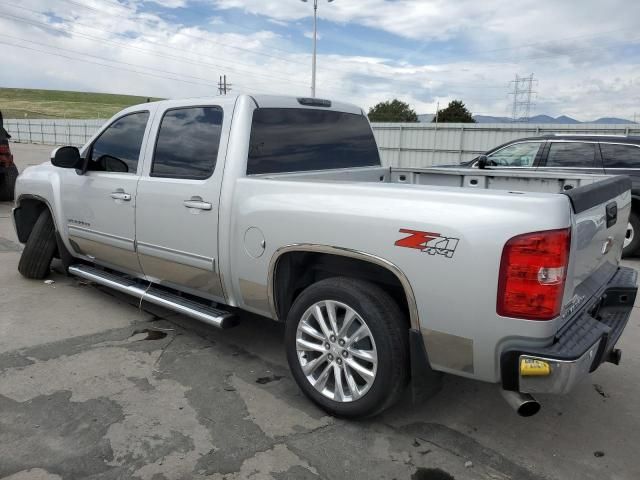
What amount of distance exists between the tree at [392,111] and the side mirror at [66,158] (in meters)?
71.4

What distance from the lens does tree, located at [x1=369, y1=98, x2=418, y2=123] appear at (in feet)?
245

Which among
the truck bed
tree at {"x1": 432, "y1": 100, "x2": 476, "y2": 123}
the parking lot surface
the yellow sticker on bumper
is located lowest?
the parking lot surface

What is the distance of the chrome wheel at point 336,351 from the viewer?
9.43ft

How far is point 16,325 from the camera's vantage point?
4.46m

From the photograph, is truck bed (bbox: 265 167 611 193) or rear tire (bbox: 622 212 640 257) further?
rear tire (bbox: 622 212 640 257)

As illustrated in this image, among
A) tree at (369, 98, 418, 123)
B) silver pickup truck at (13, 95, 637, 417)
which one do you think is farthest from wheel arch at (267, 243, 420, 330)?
tree at (369, 98, 418, 123)

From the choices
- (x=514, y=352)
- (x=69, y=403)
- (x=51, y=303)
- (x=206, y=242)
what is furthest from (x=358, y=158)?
(x=51, y=303)

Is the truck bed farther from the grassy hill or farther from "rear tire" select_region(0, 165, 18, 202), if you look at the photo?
the grassy hill

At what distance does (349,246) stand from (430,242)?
479 millimetres

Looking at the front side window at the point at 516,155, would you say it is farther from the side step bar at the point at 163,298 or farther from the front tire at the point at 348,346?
the front tire at the point at 348,346

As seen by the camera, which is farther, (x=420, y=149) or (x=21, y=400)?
(x=420, y=149)

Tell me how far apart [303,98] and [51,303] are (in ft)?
10.2

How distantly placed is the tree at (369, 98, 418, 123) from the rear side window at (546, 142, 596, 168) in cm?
6702

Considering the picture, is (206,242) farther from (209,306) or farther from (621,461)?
(621,461)
